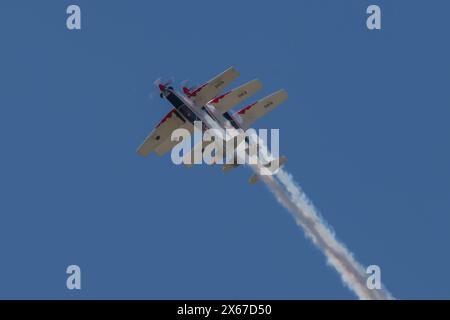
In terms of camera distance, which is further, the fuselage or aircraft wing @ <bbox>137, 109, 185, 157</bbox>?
aircraft wing @ <bbox>137, 109, 185, 157</bbox>

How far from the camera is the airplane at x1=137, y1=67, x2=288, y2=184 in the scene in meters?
61.8

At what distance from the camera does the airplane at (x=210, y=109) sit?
6178 centimetres

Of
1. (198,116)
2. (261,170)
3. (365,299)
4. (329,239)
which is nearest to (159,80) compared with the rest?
(198,116)

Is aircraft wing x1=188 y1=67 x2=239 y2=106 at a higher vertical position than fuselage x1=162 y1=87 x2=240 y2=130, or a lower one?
higher

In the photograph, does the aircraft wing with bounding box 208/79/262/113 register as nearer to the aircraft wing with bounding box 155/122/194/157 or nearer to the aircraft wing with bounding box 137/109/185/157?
the aircraft wing with bounding box 137/109/185/157

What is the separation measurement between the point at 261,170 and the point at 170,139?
5.28 m

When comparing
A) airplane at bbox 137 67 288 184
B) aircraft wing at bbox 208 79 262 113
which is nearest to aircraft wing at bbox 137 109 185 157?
airplane at bbox 137 67 288 184

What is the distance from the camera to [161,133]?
64312 mm

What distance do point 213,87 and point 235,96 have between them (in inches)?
67.5
